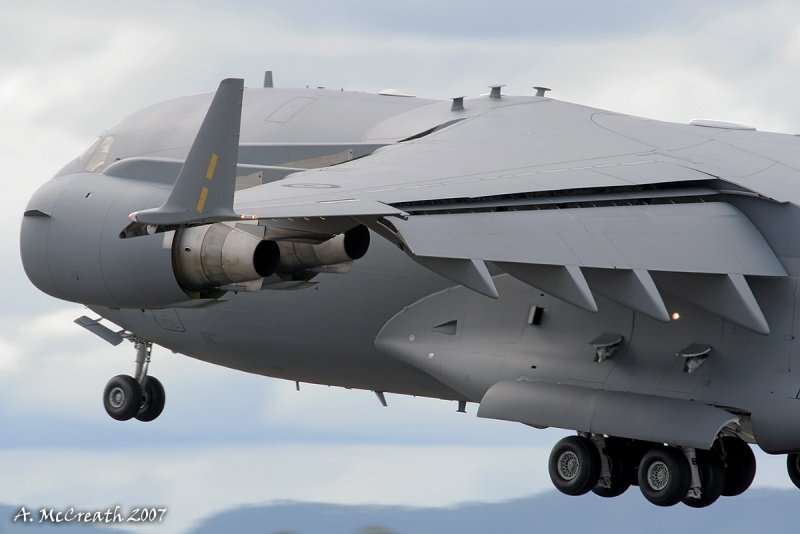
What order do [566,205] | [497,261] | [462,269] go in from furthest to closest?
[566,205], [497,261], [462,269]

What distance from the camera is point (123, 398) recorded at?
1716 cm

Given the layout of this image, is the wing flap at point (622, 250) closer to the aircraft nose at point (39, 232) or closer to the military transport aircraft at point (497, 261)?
the military transport aircraft at point (497, 261)

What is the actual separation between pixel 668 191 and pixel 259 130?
14.7ft

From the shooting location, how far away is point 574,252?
11008 millimetres

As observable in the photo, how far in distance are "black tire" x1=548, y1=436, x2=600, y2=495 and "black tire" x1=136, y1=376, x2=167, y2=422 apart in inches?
199

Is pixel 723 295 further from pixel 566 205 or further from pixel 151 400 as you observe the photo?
pixel 151 400

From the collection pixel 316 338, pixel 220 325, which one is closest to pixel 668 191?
pixel 316 338

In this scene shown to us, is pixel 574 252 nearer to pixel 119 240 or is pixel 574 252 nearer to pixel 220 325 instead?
pixel 119 240

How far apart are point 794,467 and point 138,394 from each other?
665cm

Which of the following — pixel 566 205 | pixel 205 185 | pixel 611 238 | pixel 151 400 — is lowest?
pixel 151 400

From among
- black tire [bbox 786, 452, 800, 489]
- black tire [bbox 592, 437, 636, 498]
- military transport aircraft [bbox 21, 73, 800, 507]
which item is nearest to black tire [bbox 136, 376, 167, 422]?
military transport aircraft [bbox 21, 73, 800, 507]

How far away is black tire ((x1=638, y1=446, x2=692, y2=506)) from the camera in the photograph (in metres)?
13.3

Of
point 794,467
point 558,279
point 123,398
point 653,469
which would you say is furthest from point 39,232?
point 794,467

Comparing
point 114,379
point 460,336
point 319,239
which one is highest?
point 319,239
